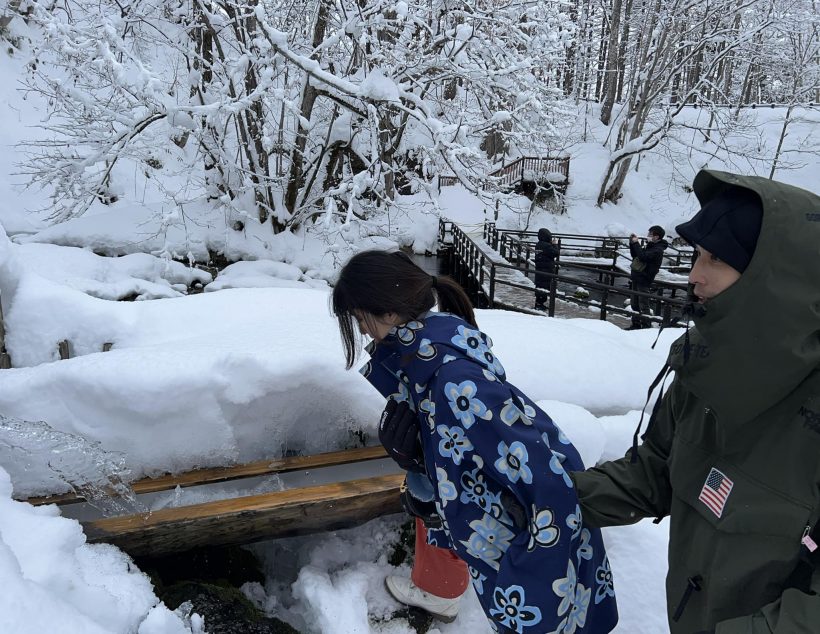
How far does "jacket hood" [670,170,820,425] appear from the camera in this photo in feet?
3.16

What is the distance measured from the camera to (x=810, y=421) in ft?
3.32

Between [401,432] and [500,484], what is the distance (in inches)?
15.1

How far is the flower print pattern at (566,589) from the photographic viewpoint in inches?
54.3

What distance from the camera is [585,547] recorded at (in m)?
1.54

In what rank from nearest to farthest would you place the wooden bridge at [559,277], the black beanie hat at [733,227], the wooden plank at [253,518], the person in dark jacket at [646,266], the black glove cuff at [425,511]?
the black beanie hat at [733,227] < the black glove cuff at [425,511] < the wooden plank at [253,518] < the wooden bridge at [559,277] < the person in dark jacket at [646,266]

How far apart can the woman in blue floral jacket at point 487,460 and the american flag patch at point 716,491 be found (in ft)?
1.04

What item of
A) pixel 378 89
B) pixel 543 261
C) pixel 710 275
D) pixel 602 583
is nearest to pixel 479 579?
pixel 602 583

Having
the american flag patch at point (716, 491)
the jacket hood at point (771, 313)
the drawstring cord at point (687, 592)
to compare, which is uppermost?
the jacket hood at point (771, 313)

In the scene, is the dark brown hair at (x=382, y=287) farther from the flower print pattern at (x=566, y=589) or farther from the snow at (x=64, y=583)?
the snow at (x=64, y=583)

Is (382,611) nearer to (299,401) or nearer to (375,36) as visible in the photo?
(299,401)

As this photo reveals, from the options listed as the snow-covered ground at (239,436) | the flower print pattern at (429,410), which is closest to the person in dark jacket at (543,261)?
the snow-covered ground at (239,436)

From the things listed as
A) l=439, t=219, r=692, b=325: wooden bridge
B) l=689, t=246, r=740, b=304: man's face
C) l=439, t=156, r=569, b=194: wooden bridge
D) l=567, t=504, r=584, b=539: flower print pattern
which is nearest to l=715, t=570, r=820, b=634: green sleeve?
l=567, t=504, r=584, b=539: flower print pattern

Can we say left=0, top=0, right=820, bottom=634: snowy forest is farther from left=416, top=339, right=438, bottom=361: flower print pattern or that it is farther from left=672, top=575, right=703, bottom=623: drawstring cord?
left=416, top=339, right=438, bottom=361: flower print pattern

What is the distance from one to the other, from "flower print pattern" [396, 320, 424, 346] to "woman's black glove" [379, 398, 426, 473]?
0.95 ft
